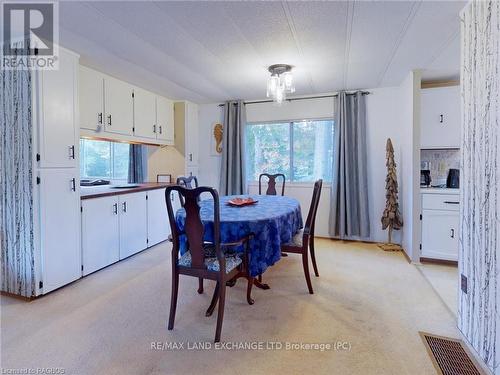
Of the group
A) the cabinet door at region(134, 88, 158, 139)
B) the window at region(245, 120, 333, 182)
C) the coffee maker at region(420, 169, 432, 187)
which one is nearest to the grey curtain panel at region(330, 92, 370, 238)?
the window at region(245, 120, 333, 182)

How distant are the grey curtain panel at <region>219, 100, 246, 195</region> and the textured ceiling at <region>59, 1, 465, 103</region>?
39.8 inches

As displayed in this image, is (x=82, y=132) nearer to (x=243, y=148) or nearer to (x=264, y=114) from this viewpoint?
(x=243, y=148)

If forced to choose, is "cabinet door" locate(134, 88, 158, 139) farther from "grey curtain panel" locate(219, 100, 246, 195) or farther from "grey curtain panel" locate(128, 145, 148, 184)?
"grey curtain panel" locate(219, 100, 246, 195)

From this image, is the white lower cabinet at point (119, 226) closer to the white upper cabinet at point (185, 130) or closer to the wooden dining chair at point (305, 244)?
the white upper cabinet at point (185, 130)

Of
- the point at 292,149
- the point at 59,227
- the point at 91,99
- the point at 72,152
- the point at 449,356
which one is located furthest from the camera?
the point at 292,149

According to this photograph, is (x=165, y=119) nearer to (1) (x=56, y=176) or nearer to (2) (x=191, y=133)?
(2) (x=191, y=133)

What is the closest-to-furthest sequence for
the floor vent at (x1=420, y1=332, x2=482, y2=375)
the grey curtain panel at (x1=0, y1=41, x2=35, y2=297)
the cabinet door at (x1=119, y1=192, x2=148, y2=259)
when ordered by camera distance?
the floor vent at (x1=420, y1=332, x2=482, y2=375), the grey curtain panel at (x1=0, y1=41, x2=35, y2=297), the cabinet door at (x1=119, y1=192, x2=148, y2=259)

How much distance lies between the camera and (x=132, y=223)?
3557 millimetres

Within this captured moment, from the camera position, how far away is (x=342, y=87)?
407 cm

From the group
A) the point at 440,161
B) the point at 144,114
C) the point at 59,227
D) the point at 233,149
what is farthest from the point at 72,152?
the point at 440,161

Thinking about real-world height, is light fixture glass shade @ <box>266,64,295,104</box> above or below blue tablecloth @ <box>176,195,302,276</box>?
above

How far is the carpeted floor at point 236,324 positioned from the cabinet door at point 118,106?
1.78 meters

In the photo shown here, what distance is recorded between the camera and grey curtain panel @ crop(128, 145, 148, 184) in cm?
466

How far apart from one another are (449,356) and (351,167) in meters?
2.85
